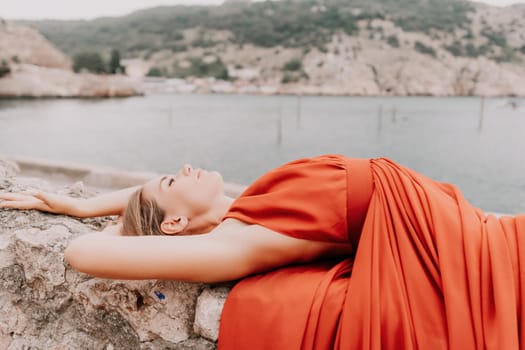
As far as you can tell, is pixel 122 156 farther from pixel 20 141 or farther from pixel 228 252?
pixel 228 252

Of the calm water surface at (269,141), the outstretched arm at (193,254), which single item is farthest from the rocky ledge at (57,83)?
the outstretched arm at (193,254)

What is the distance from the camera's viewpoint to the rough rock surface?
2.12m

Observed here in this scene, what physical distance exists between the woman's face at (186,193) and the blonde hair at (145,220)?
0.11 feet

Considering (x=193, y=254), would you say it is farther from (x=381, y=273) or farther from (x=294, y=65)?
(x=294, y=65)

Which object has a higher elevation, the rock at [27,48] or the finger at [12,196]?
the rock at [27,48]

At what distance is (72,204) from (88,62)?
298ft

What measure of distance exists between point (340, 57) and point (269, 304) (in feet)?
348

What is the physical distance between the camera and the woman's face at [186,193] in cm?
227

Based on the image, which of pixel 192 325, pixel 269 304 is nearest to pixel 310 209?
pixel 269 304

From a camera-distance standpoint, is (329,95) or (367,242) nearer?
(367,242)

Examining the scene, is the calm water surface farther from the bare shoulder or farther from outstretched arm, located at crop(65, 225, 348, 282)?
the bare shoulder

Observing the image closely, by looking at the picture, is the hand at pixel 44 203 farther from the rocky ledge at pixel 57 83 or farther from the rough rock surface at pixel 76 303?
the rocky ledge at pixel 57 83

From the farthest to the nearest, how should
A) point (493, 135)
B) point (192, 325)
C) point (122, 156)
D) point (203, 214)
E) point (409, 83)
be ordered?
1. point (409, 83)
2. point (493, 135)
3. point (122, 156)
4. point (203, 214)
5. point (192, 325)

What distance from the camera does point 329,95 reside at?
10656cm
